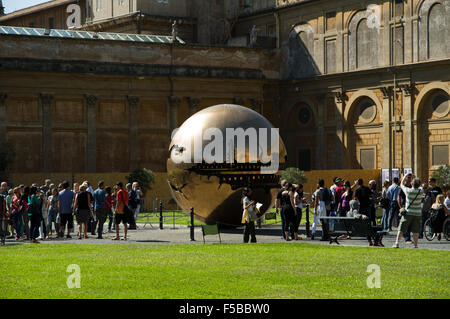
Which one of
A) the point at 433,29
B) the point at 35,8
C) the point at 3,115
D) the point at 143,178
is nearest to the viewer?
the point at 433,29

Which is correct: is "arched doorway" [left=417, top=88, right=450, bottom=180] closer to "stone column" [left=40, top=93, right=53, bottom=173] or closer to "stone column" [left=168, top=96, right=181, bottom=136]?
"stone column" [left=168, top=96, right=181, bottom=136]

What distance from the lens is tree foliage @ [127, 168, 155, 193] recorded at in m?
51.4

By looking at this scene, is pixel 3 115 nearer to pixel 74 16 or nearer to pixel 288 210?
pixel 74 16

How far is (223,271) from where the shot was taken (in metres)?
18.0

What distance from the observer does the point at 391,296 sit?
14.5 meters

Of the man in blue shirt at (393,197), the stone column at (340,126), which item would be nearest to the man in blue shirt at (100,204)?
the man in blue shirt at (393,197)

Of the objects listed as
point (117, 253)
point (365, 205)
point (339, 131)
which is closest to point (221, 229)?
point (365, 205)

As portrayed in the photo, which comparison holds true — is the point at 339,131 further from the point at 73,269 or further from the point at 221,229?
the point at 73,269

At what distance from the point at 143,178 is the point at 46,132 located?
7.06 meters

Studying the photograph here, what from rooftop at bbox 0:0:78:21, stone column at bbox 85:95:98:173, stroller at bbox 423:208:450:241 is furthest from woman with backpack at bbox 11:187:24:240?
rooftop at bbox 0:0:78:21

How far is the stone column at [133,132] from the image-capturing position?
5684 centimetres

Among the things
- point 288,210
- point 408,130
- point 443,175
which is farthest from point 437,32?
point 288,210

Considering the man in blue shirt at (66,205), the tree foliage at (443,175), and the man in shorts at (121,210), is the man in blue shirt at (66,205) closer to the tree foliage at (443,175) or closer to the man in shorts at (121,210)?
the man in shorts at (121,210)

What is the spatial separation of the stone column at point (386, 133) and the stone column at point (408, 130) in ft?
3.51
